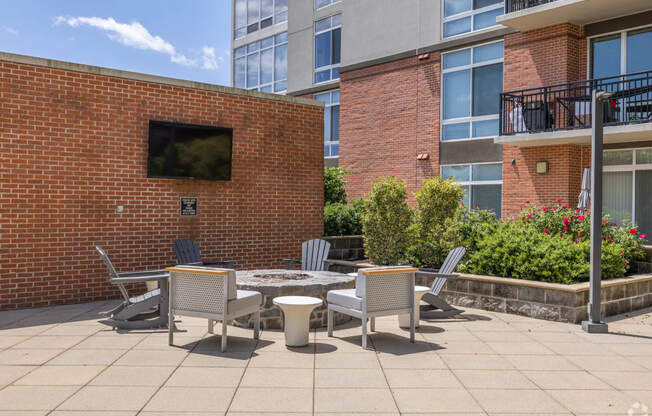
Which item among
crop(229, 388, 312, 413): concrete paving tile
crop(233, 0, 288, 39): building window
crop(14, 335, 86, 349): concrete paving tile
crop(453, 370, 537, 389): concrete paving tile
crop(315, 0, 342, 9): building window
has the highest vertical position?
crop(233, 0, 288, 39): building window

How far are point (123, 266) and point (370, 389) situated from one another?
566 centimetres

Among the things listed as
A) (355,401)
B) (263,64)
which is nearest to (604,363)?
(355,401)

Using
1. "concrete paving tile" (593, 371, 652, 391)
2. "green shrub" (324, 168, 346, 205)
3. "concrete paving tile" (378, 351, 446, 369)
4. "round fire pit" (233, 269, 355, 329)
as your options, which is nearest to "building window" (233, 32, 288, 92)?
"green shrub" (324, 168, 346, 205)

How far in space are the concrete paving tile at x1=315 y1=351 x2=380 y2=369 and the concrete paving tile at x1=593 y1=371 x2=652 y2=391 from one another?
82.0 inches

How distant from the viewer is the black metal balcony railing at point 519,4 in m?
13.6

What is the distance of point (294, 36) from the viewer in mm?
21609

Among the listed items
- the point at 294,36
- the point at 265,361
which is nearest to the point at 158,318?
the point at 265,361

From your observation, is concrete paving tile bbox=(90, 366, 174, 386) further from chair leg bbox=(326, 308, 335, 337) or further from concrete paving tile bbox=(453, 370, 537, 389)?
concrete paving tile bbox=(453, 370, 537, 389)

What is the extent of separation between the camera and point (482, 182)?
15094 mm

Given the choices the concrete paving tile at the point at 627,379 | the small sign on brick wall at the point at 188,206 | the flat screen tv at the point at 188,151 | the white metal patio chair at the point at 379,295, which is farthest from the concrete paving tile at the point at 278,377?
the flat screen tv at the point at 188,151

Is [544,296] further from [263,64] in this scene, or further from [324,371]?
[263,64]

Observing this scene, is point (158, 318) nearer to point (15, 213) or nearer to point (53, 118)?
point (15, 213)

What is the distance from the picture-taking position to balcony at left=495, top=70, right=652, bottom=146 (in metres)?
11.8

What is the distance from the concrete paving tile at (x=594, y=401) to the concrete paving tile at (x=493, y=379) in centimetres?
28
